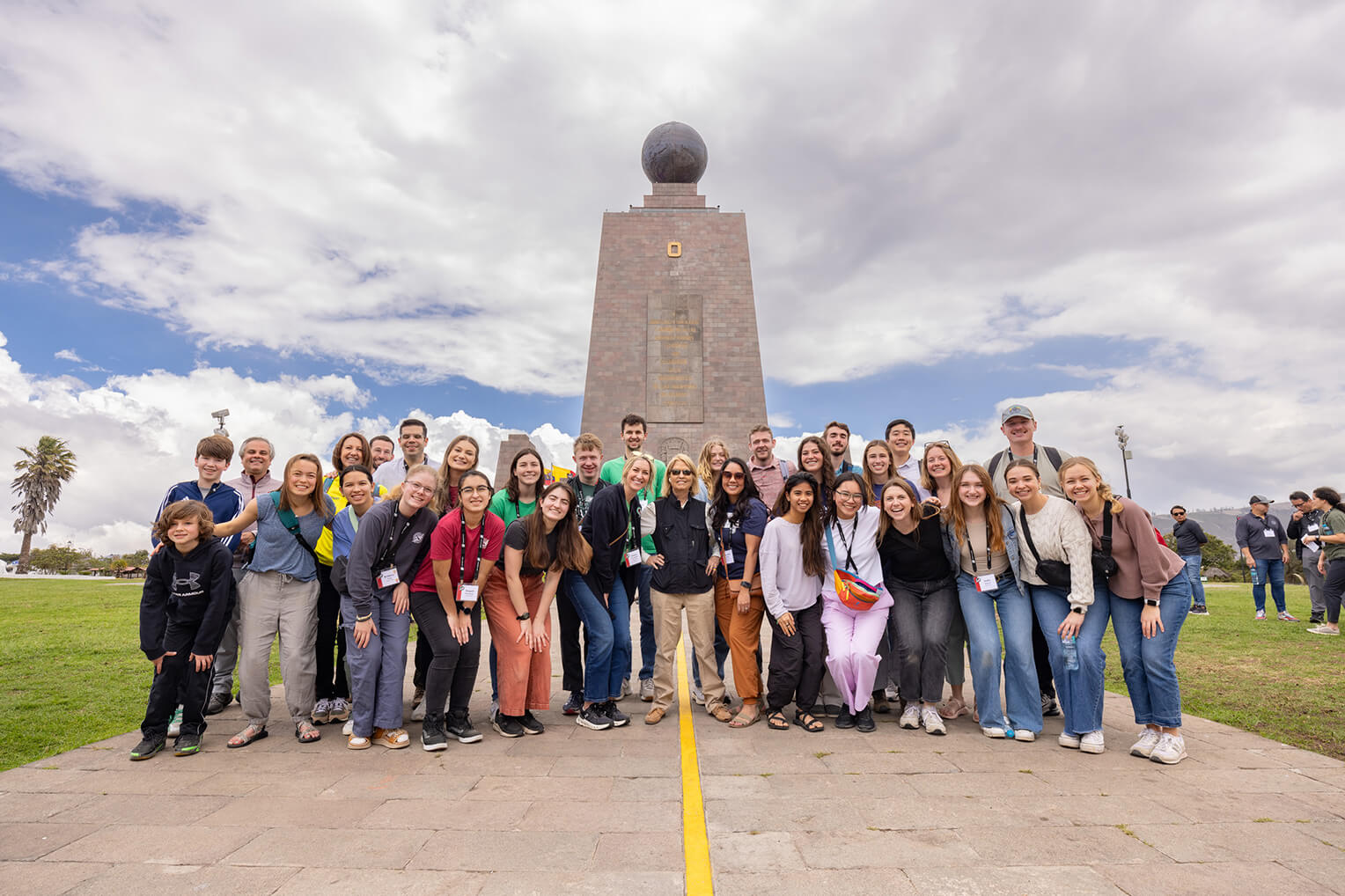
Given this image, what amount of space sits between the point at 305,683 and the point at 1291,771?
6.56 metres

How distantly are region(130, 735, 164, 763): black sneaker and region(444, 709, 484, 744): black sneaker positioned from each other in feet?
6.15

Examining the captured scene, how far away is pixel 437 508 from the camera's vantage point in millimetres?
5699

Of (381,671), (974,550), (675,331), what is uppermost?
(675,331)

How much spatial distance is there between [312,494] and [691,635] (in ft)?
10.2

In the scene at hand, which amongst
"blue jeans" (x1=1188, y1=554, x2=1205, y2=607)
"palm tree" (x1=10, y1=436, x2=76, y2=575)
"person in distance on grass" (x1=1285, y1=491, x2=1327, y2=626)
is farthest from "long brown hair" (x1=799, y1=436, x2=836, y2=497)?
"palm tree" (x1=10, y1=436, x2=76, y2=575)

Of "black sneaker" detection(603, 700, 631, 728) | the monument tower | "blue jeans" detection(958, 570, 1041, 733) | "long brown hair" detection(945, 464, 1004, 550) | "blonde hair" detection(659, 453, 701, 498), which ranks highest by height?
the monument tower

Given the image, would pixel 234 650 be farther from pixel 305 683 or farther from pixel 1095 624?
pixel 1095 624

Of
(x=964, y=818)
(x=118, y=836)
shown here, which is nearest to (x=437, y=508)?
(x=118, y=836)

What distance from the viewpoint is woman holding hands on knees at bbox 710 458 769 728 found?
5.44m

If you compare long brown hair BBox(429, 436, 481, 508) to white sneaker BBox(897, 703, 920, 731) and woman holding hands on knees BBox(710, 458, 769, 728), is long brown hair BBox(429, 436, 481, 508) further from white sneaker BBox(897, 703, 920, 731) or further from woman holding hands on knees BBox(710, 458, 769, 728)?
white sneaker BBox(897, 703, 920, 731)

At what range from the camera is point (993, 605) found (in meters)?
5.27

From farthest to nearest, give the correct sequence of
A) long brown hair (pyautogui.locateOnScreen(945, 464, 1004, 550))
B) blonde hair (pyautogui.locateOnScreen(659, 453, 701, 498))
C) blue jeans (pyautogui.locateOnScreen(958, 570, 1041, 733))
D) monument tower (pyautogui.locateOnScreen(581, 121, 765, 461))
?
1. monument tower (pyautogui.locateOnScreen(581, 121, 765, 461))
2. blonde hair (pyautogui.locateOnScreen(659, 453, 701, 498))
3. long brown hair (pyautogui.locateOnScreen(945, 464, 1004, 550))
4. blue jeans (pyautogui.locateOnScreen(958, 570, 1041, 733))

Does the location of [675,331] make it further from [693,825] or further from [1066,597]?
[693,825]

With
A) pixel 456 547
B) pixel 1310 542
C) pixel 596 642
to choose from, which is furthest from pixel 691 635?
pixel 1310 542
